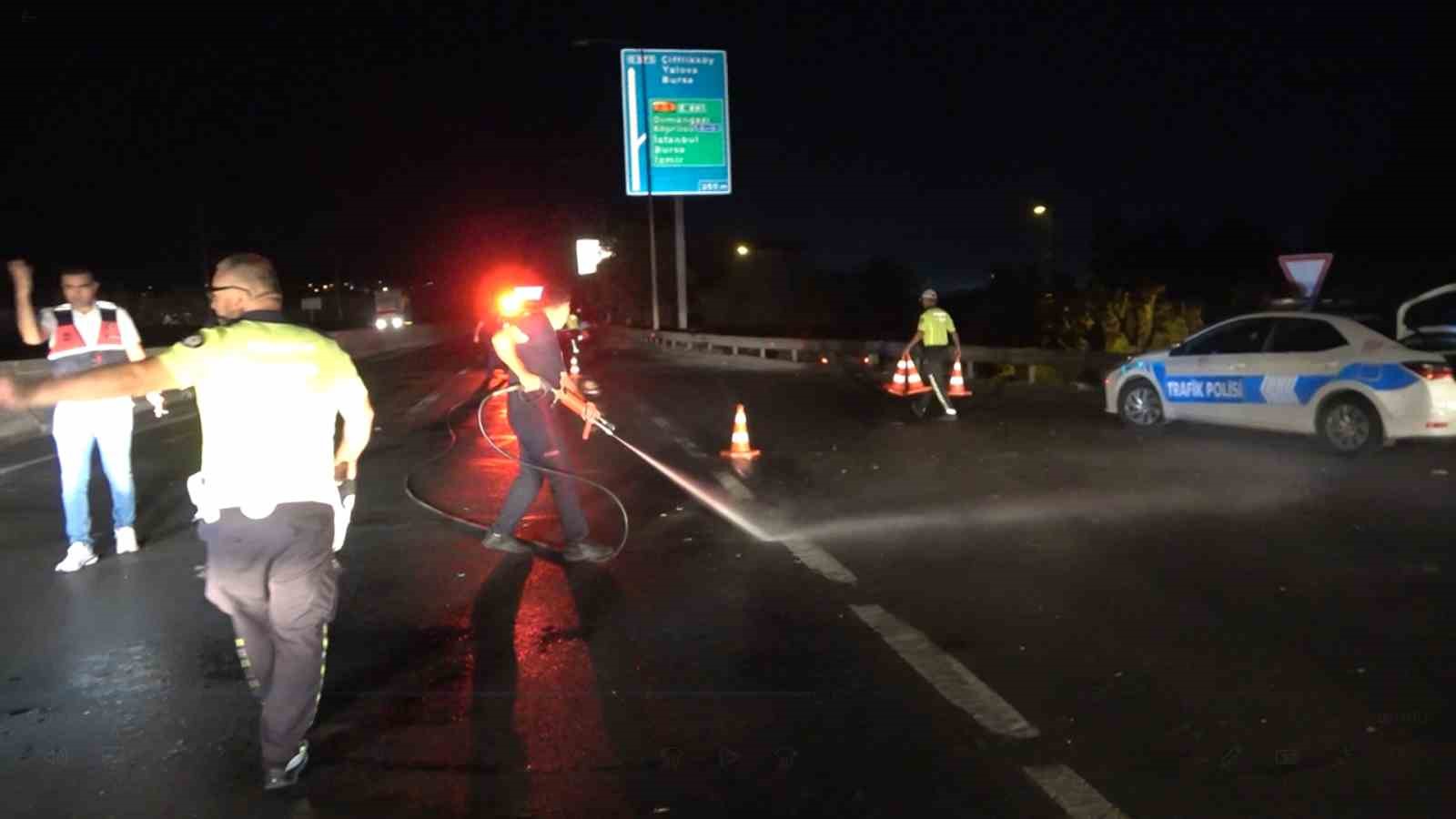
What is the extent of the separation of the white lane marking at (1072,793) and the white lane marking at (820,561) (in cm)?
286

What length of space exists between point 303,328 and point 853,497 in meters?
6.71

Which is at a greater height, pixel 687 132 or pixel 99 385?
pixel 687 132

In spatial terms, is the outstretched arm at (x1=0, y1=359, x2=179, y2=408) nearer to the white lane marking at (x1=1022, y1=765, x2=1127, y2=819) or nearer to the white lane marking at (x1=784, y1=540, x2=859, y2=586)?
the white lane marking at (x1=1022, y1=765, x2=1127, y2=819)

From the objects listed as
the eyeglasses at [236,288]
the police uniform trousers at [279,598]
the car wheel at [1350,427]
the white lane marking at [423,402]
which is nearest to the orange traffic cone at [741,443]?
the car wheel at [1350,427]

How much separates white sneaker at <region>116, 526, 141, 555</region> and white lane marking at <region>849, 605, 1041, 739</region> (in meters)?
4.99

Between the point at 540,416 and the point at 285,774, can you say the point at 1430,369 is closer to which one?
the point at 540,416

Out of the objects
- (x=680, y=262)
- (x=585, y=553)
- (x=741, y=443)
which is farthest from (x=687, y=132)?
(x=585, y=553)

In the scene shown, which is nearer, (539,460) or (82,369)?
(82,369)

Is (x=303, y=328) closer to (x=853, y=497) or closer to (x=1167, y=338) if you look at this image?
(x=853, y=497)

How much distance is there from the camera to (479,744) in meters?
4.82

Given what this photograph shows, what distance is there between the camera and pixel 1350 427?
38.7ft

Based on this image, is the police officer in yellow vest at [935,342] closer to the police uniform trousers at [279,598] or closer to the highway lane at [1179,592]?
the highway lane at [1179,592]

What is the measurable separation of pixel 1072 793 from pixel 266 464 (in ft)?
9.83

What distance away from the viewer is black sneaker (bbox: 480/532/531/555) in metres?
8.23
